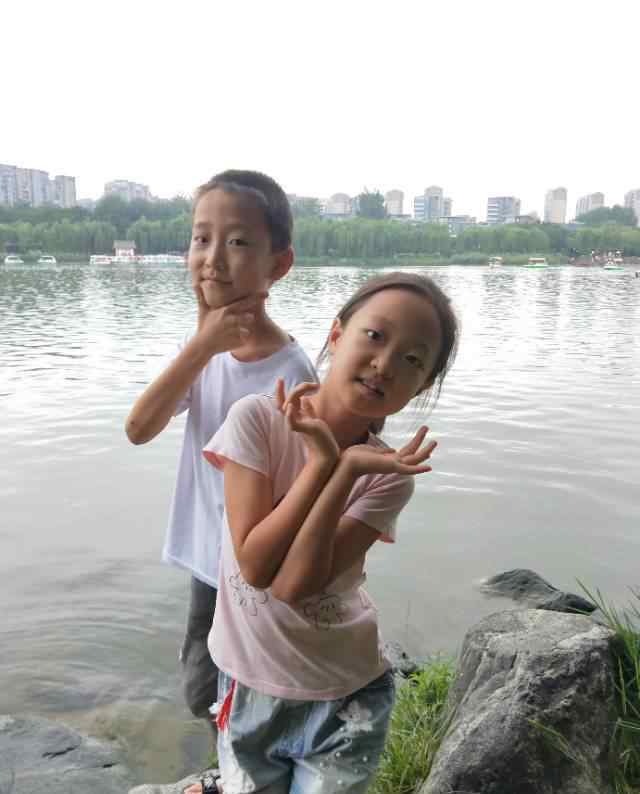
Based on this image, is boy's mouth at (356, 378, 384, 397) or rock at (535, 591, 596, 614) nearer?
boy's mouth at (356, 378, 384, 397)

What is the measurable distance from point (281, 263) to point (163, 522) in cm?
400

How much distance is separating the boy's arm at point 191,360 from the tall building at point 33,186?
187 ft

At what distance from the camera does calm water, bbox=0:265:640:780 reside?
133 inches

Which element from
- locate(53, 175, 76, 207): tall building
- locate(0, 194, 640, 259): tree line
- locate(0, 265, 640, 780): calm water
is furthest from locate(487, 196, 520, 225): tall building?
locate(0, 265, 640, 780): calm water

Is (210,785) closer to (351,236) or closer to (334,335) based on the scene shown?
(334,335)

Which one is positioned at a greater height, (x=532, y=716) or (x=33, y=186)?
(x=33, y=186)

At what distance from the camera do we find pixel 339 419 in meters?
1.26

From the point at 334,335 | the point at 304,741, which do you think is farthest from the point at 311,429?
the point at 304,741

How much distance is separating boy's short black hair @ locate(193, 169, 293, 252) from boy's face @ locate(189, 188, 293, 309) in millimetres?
16

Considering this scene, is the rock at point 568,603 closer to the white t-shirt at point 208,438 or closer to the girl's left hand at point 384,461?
the white t-shirt at point 208,438

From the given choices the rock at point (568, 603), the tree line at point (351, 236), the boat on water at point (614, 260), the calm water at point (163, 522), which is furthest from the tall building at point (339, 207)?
the boat on water at point (614, 260)

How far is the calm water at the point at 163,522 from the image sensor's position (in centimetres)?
339

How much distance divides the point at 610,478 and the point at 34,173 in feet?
198

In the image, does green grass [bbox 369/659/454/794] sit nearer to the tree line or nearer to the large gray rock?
the large gray rock
